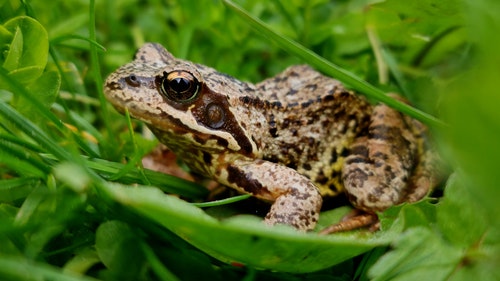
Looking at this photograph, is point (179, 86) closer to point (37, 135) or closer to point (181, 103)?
point (181, 103)

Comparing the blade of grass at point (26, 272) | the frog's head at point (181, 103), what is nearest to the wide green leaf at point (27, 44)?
the frog's head at point (181, 103)

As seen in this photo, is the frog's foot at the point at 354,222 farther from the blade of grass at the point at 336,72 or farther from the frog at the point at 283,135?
the blade of grass at the point at 336,72

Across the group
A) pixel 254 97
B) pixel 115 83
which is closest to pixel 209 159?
pixel 254 97

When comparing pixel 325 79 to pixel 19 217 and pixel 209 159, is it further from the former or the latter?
pixel 19 217

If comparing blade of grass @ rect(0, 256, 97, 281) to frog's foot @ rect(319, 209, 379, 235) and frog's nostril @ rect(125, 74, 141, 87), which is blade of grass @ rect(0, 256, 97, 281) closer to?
frog's nostril @ rect(125, 74, 141, 87)

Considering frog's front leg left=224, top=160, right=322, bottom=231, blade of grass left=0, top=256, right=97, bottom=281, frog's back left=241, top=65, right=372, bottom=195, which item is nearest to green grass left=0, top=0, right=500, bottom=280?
blade of grass left=0, top=256, right=97, bottom=281

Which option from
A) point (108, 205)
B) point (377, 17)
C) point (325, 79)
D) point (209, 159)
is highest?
point (377, 17)

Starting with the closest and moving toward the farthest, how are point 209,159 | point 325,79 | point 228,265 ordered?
1. point 228,265
2. point 209,159
3. point 325,79
